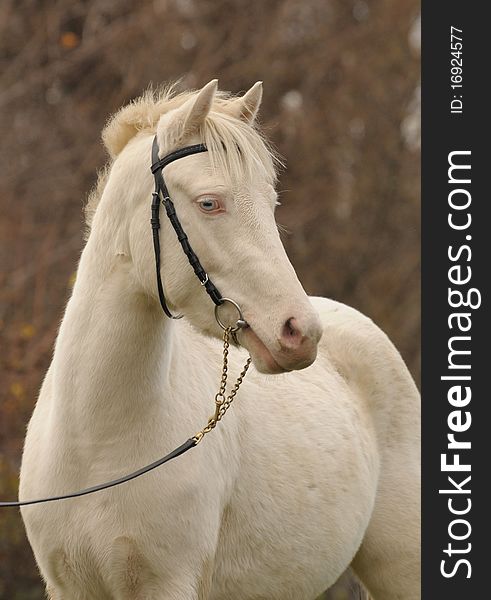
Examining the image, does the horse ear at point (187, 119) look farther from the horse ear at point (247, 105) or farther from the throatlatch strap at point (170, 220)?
the horse ear at point (247, 105)

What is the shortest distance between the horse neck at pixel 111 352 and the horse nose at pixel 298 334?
2.04 feet

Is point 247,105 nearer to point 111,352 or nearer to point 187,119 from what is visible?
point 187,119

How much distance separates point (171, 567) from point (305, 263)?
10483 millimetres

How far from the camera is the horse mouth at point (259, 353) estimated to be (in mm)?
3434

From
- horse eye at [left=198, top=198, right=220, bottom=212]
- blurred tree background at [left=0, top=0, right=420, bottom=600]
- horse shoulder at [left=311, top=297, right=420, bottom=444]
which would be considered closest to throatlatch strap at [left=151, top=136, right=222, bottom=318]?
horse eye at [left=198, top=198, right=220, bottom=212]

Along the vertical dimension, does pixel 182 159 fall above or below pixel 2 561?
above

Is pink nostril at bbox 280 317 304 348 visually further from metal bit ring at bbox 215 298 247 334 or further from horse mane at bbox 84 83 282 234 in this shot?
horse mane at bbox 84 83 282 234

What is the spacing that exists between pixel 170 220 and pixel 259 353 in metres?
0.54

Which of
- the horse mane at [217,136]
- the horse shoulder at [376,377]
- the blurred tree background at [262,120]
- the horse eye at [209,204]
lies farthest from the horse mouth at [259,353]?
the blurred tree background at [262,120]

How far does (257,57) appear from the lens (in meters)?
12.7

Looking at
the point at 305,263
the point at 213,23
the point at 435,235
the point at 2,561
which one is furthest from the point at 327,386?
the point at 305,263

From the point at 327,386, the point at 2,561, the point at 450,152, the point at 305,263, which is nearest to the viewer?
the point at 327,386

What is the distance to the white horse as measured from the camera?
11.6 ft

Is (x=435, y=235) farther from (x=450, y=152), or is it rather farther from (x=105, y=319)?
(x=105, y=319)
